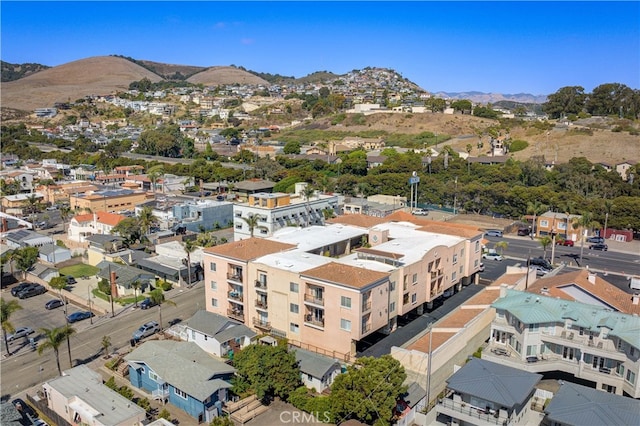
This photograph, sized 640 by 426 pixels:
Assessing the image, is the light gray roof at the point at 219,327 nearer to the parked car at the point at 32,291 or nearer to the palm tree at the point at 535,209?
the parked car at the point at 32,291

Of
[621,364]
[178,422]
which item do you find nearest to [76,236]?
[178,422]

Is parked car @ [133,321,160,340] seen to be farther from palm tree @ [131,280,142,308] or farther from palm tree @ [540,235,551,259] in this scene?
palm tree @ [540,235,551,259]

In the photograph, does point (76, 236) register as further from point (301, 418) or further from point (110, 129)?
point (110, 129)

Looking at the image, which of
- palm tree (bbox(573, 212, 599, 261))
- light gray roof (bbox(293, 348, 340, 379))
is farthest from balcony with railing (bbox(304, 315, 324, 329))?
palm tree (bbox(573, 212, 599, 261))

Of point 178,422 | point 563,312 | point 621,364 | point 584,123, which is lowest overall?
point 178,422

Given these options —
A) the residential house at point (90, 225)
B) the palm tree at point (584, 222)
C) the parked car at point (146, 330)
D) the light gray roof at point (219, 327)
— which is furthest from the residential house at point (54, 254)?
the palm tree at point (584, 222)

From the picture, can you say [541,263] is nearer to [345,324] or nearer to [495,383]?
[345,324]
